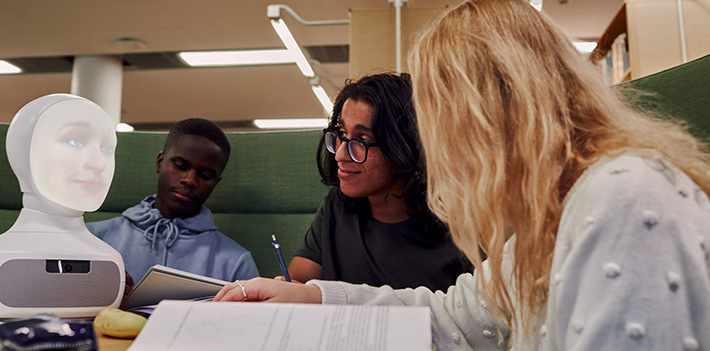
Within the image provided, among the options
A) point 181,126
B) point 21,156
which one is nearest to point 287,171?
point 181,126

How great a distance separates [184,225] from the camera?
1.66m

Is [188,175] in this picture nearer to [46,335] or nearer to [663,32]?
[46,335]

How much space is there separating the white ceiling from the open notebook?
94.6 inches

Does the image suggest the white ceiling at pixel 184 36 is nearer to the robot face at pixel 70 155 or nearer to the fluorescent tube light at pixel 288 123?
the fluorescent tube light at pixel 288 123

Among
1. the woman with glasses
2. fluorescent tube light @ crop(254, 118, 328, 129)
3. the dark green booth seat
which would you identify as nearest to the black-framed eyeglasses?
the woman with glasses

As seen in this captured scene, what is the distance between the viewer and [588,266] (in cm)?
50

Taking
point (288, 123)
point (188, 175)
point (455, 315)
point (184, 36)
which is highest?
point (184, 36)

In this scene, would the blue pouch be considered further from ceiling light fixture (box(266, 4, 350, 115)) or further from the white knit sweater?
ceiling light fixture (box(266, 4, 350, 115))

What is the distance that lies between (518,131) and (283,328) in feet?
1.13

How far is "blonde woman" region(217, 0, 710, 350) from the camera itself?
0.47 metres

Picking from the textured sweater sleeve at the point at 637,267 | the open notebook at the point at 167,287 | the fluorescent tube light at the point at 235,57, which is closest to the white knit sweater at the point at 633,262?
the textured sweater sleeve at the point at 637,267

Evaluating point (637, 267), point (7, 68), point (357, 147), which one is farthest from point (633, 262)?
point (7, 68)

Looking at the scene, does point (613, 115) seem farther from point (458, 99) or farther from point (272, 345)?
point (272, 345)

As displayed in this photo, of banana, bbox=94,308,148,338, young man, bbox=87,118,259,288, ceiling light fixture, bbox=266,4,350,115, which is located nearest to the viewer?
banana, bbox=94,308,148,338
